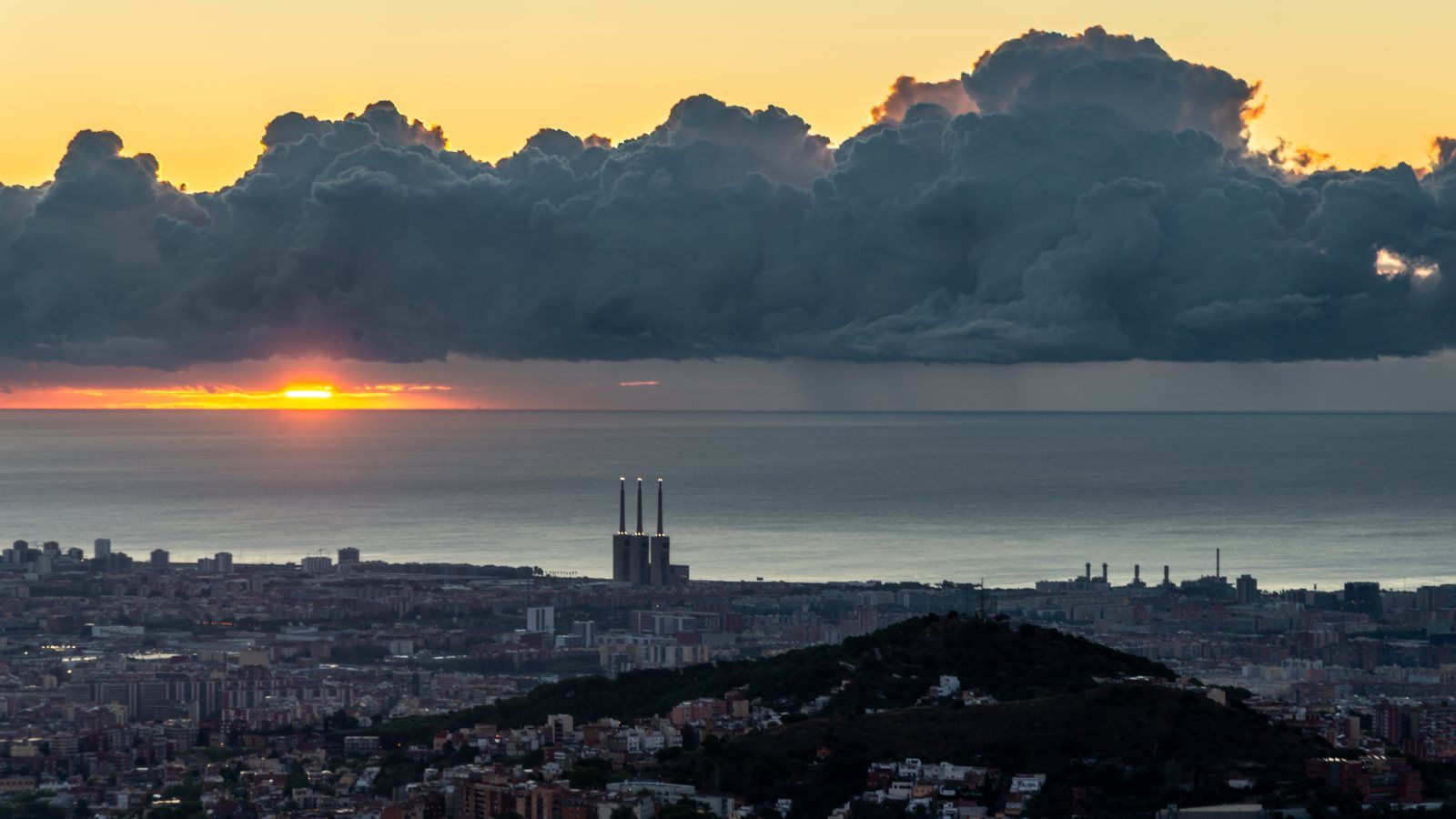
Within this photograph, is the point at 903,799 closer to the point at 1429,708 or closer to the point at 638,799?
the point at 638,799

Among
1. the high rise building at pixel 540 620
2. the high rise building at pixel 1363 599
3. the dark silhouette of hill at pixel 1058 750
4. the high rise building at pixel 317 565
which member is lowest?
the dark silhouette of hill at pixel 1058 750

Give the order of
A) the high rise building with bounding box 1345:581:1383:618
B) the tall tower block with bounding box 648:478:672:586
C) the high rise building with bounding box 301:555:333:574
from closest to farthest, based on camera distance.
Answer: the high rise building with bounding box 1345:581:1383:618 → the tall tower block with bounding box 648:478:672:586 → the high rise building with bounding box 301:555:333:574

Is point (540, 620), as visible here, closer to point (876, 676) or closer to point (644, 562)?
point (644, 562)

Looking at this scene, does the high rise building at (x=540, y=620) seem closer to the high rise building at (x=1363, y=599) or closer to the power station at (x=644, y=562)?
the power station at (x=644, y=562)

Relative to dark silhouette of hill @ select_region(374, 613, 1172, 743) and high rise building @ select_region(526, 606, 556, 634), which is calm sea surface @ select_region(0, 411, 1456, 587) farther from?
dark silhouette of hill @ select_region(374, 613, 1172, 743)

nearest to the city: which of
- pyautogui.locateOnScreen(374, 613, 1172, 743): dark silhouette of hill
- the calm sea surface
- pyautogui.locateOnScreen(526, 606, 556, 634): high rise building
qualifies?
pyautogui.locateOnScreen(526, 606, 556, 634): high rise building

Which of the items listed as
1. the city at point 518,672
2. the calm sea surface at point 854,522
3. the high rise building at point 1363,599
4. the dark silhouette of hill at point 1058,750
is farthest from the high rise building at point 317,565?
the dark silhouette of hill at point 1058,750

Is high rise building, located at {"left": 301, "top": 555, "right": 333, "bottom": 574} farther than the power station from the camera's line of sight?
Yes

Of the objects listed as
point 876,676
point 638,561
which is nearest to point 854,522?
point 638,561

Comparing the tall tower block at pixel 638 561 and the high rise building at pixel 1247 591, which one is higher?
the tall tower block at pixel 638 561

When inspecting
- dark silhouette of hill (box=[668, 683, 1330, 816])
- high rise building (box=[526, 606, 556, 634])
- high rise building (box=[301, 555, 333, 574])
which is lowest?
dark silhouette of hill (box=[668, 683, 1330, 816])

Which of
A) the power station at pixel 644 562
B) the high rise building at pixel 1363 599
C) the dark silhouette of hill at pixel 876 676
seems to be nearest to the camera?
the dark silhouette of hill at pixel 876 676

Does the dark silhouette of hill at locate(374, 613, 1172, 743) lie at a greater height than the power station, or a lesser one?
lesser
